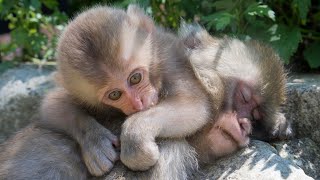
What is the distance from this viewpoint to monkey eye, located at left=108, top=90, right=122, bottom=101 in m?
3.31

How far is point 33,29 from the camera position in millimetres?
5613

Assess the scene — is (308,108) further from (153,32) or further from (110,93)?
(110,93)

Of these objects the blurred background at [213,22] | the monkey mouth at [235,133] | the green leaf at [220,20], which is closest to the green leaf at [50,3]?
the blurred background at [213,22]

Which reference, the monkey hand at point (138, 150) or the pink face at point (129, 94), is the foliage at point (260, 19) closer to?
the pink face at point (129, 94)

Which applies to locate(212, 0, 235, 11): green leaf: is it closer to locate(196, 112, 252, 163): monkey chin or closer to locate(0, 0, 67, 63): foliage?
locate(196, 112, 252, 163): monkey chin

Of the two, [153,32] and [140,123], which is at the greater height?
[153,32]

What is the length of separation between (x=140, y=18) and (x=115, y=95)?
23.2 inches

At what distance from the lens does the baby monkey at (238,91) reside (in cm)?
338

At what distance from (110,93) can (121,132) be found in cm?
24

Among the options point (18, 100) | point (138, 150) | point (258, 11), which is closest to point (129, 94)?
point (138, 150)

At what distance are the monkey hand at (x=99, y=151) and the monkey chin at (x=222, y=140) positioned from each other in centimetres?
48

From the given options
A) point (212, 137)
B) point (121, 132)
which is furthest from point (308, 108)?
point (121, 132)

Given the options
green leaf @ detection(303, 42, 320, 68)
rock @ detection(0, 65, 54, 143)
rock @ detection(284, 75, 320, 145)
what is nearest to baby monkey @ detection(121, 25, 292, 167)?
rock @ detection(284, 75, 320, 145)

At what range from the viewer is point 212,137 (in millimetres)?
3375
